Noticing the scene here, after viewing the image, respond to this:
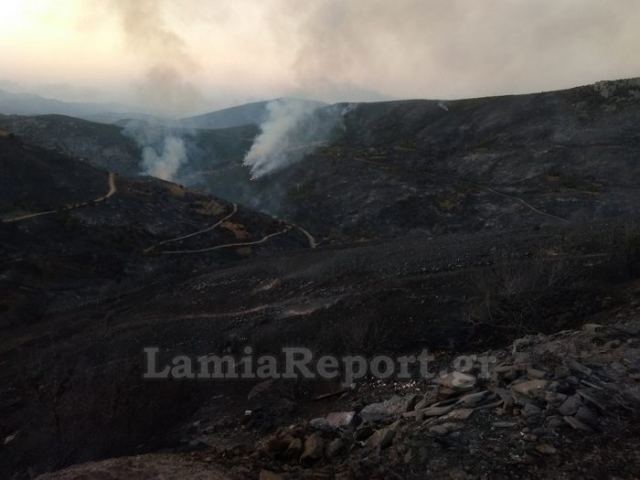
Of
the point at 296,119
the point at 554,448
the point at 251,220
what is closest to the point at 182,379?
the point at 554,448

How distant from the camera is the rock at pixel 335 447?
10.1 m

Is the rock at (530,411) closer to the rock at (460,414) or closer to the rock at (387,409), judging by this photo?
the rock at (460,414)

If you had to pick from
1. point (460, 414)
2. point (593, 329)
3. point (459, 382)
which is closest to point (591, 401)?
point (460, 414)

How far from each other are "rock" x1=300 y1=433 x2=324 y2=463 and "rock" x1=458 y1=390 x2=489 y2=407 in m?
3.32

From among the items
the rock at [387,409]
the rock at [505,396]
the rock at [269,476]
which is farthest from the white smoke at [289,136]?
the rock at [269,476]

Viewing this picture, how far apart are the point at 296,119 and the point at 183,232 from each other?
68.6m

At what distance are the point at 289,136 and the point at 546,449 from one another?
320 feet

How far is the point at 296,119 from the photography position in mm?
109688

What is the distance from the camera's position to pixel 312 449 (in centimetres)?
1021

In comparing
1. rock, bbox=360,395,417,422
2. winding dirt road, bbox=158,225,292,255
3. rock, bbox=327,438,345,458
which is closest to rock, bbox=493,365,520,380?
rock, bbox=360,395,417,422

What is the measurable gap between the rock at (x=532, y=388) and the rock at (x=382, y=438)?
2816 millimetres

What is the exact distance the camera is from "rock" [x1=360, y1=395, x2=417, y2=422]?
1161 centimetres

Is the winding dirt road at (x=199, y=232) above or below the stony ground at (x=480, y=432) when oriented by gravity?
above

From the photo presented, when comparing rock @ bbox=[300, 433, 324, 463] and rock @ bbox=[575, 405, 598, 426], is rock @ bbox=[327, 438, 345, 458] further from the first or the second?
rock @ bbox=[575, 405, 598, 426]
